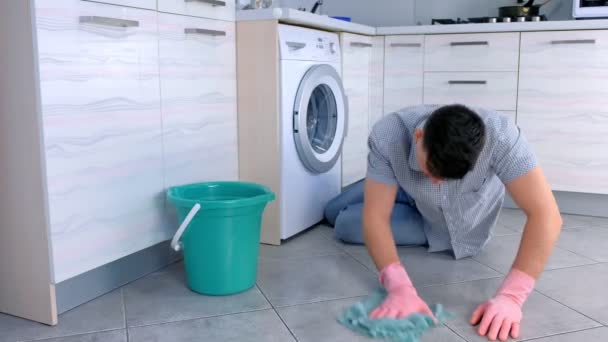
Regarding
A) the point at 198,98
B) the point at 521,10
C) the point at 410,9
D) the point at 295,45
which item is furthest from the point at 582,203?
the point at 198,98

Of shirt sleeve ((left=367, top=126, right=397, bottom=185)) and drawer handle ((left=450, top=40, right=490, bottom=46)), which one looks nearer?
shirt sleeve ((left=367, top=126, right=397, bottom=185))

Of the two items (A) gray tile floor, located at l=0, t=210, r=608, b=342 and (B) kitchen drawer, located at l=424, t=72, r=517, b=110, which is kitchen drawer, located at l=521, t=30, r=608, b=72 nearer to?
(B) kitchen drawer, located at l=424, t=72, r=517, b=110

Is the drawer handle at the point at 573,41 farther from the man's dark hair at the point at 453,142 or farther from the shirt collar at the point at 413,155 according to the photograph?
the man's dark hair at the point at 453,142

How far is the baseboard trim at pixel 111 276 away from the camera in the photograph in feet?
5.73

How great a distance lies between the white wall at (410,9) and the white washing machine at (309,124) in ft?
2.75

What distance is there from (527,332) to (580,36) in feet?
5.65

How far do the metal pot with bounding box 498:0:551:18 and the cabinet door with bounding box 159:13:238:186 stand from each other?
155cm

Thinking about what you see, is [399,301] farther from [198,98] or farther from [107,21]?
[107,21]

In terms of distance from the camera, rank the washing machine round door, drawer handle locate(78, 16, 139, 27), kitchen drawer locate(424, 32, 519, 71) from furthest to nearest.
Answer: kitchen drawer locate(424, 32, 519, 71) < the washing machine round door < drawer handle locate(78, 16, 139, 27)

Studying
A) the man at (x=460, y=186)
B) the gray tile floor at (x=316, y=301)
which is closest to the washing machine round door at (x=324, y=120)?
the gray tile floor at (x=316, y=301)

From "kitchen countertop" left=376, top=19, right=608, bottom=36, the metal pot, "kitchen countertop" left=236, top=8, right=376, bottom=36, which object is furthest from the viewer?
the metal pot

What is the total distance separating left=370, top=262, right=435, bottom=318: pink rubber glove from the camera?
1.63 meters

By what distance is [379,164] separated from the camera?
172cm

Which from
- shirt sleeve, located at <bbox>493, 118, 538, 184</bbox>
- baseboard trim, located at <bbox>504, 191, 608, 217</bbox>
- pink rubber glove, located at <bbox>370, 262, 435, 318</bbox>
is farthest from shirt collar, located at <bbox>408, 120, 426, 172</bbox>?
baseboard trim, located at <bbox>504, 191, 608, 217</bbox>
